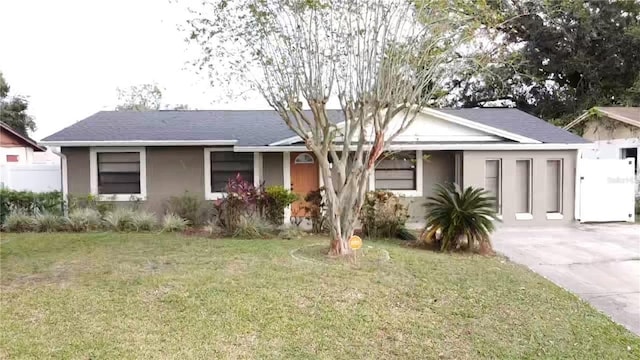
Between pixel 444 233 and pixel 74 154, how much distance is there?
10033 millimetres

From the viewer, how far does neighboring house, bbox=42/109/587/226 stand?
12992mm

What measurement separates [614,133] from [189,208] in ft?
56.1

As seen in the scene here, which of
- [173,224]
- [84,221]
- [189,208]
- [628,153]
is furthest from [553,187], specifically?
[84,221]

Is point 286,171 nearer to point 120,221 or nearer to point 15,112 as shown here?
point 120,221

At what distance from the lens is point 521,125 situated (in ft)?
49.7

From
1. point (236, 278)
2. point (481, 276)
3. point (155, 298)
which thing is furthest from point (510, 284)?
point (155, 298)

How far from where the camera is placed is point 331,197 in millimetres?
7961

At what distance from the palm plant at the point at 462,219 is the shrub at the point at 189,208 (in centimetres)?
648

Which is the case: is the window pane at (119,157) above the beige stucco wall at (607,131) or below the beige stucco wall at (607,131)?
below

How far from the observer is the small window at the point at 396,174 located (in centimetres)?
1366

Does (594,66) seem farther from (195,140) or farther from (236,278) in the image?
(236,278)

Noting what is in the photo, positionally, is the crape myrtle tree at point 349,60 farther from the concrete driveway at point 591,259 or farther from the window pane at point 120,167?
the window pane at point 120,167

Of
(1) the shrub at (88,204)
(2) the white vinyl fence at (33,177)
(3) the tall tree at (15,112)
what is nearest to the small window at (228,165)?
(1) the shrub at (88,204)

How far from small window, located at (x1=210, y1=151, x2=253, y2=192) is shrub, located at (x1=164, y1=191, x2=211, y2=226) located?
0.83 m
